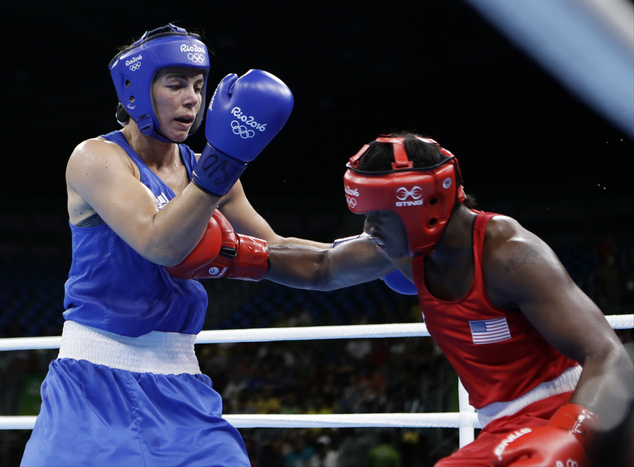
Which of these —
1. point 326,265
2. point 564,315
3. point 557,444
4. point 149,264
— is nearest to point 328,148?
point 326,265

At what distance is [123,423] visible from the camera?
1.71 meters

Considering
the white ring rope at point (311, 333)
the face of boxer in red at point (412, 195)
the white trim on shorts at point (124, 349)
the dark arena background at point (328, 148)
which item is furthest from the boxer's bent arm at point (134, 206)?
the dark arena background at point (328, 148)

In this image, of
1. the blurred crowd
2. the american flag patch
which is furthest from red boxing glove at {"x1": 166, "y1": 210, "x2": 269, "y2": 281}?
the blurred crowd

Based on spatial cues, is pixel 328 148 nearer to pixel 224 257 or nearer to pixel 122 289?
pixel 224 257

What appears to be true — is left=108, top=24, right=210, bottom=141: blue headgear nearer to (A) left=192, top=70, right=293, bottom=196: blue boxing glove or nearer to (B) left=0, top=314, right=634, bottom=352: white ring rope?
(A) left=192, top=70, right=293, bottom=196: blue boxing glove

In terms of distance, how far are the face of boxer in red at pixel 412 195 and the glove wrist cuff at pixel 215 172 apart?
292 millimetres

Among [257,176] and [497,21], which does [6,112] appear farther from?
[497,21]

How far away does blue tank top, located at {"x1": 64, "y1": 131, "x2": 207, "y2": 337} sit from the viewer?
5.91 ft

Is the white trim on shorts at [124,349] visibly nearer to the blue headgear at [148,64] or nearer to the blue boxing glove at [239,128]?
the blue boxing glove at [239,128]

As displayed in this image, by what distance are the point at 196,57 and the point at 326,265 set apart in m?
0.76

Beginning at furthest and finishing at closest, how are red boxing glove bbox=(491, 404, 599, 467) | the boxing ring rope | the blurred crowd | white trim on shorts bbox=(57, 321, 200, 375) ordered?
the blurred crowd < the boxing ring rope < white trim on shorts bbox=(57, 321, 200, 375) < red boxing glove bbox=(491, 404, 599, 467)

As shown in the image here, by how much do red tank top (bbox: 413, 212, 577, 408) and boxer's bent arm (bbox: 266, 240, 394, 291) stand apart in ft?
1.36

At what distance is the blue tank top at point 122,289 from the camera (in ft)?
5.91

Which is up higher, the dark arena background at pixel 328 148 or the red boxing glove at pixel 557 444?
the red boxing glove at pixel 557 444
